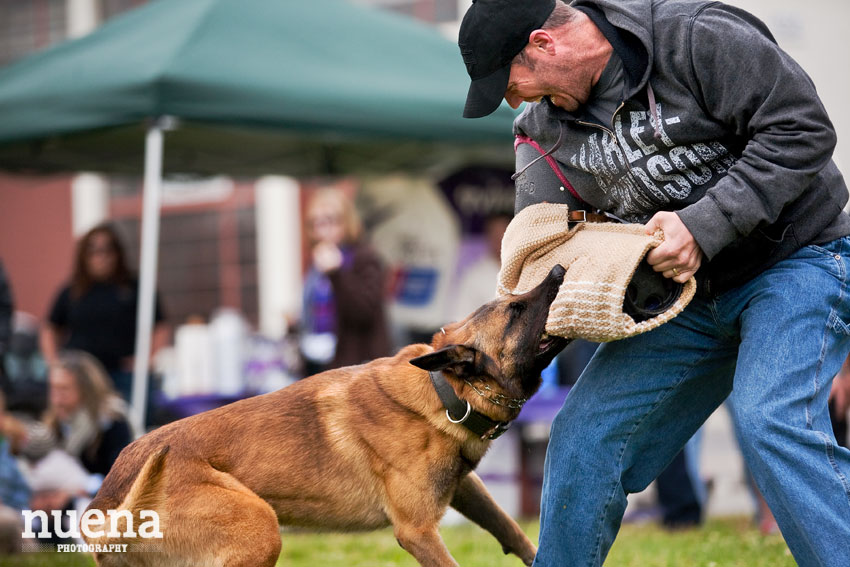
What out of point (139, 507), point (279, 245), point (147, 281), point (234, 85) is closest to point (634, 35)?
point (139, 507)

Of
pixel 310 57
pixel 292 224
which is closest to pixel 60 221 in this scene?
pixel 292 224

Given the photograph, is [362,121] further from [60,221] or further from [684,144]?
[60,221]

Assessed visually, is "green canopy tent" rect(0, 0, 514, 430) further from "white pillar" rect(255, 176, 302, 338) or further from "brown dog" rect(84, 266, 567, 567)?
"white pillar" rect(255, 176, 302, 338)

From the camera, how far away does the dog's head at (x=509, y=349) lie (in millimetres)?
3398

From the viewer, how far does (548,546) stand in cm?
309

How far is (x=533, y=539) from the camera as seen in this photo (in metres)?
5.71

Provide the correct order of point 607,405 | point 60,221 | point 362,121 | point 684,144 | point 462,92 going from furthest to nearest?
1. point 60,221
2. point 462,92
3. point 362,121
4. point 607,405
5. point 684,144

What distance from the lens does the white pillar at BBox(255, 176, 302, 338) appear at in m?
14.4

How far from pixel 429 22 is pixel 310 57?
666cm

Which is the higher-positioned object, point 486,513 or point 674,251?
point 674,251

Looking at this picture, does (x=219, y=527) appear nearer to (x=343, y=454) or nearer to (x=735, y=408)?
(x=343, y=454)

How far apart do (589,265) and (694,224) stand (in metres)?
0.33

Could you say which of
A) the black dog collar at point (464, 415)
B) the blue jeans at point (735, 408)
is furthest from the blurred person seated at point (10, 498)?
the blue jeans at point (735, 408)

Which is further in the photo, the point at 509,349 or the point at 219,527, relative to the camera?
the point at 509,349
